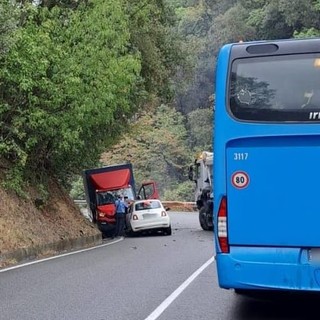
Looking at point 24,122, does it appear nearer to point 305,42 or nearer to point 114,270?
point 114,270

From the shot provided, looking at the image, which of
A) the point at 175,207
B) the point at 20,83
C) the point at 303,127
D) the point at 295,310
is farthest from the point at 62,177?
the point at 175,207

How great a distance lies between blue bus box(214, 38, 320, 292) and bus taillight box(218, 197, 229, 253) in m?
0.01

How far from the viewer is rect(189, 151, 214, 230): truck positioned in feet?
88.0

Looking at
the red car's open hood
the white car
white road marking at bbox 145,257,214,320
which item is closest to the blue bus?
white road marking at bbox 145,257,214,320

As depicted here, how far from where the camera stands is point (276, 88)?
7.81m

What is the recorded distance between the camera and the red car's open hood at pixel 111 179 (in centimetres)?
2948

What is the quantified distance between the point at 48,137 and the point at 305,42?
496 inches

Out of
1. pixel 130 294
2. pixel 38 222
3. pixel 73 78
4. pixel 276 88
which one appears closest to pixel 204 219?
pixel 38 222

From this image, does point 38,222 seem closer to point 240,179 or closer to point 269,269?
point 240,179

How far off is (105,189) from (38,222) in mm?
9453

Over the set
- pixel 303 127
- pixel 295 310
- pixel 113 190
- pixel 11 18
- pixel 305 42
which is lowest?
pixel 113 190

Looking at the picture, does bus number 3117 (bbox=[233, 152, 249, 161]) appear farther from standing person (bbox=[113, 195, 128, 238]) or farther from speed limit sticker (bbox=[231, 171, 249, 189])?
standing person (bbox=[113, 195, 128, 238])

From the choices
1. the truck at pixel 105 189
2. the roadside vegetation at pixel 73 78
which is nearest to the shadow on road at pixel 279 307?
the roadside vegetation at pixel 73 78

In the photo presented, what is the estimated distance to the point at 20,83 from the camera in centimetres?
1680
